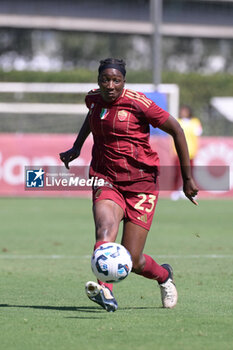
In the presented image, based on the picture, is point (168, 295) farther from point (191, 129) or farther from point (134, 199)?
point (191, 129)

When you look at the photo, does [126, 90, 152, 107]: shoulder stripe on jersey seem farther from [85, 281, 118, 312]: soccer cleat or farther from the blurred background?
the blurred background

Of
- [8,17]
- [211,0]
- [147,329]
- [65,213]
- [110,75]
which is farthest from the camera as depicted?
[211,0]

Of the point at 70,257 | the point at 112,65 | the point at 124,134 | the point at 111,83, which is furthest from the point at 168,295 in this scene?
the point at 70,257

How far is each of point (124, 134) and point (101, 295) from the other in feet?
4.38

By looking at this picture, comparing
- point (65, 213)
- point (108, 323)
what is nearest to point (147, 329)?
point (108, 323)

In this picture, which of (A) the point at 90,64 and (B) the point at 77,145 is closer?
(B) the point at 77,145

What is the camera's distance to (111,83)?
686cm

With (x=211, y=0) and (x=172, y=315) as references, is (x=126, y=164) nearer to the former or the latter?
(x=172, y=315)

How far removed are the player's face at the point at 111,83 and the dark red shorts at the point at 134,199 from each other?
76cm

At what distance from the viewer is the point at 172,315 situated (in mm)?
6879

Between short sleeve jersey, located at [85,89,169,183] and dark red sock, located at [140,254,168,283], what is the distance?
73 cm

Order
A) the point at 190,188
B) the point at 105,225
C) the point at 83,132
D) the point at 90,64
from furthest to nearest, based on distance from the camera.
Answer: the point at 90,64
the point at 83,132
the point at 190,188
the point at 105,225

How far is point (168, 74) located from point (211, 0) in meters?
5.43

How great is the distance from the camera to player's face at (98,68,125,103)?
686 cm
